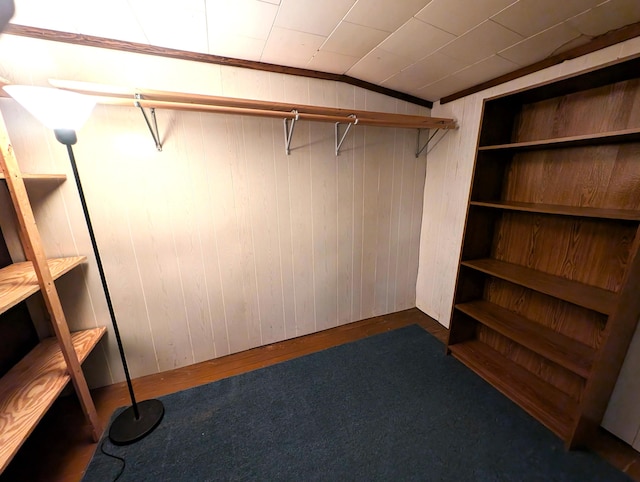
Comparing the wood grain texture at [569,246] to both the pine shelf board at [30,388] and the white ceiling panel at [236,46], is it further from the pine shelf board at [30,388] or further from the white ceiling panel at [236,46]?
the pine shelf board at [30,388]

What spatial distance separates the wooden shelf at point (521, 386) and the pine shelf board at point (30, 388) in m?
2.39

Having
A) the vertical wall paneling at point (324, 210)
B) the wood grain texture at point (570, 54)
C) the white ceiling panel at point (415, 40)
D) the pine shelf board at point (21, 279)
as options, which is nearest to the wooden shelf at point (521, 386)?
the vertical wall paneling at point (324, 210)

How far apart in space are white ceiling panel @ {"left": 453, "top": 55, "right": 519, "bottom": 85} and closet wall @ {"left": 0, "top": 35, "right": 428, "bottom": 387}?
19.9 inches

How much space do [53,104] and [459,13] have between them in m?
1.76

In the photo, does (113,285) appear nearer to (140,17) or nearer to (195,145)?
(195,145)

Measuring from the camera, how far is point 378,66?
1.70 metres

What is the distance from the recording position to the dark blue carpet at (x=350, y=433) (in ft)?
3.96

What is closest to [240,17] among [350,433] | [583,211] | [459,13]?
[459,13]

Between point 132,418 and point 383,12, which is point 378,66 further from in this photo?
point 132,418

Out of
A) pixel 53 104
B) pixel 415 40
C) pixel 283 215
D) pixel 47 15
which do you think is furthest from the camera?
pixel 283 215

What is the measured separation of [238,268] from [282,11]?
155 cm

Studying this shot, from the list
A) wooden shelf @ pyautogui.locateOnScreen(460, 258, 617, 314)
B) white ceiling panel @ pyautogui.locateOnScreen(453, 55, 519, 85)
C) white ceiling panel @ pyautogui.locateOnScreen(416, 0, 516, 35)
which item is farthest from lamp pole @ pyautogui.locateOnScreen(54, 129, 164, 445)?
white ceiling panel @ pyautogui.locateOnScreen(453, 55, 519, 85)

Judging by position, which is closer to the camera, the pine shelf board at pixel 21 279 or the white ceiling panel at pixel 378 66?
the pine shelf board at pixel 21 279

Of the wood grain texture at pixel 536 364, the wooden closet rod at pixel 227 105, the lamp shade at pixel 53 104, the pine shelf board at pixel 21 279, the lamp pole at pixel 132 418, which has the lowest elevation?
the lamp pole at pixel 132 418
